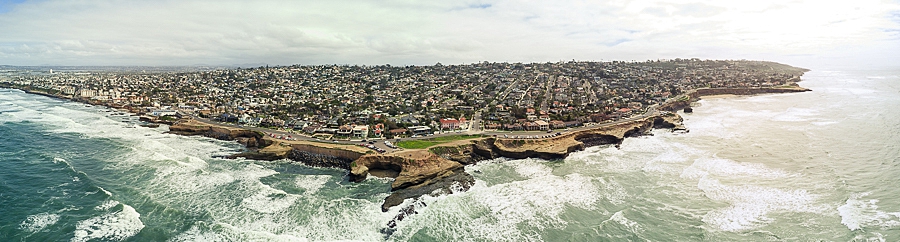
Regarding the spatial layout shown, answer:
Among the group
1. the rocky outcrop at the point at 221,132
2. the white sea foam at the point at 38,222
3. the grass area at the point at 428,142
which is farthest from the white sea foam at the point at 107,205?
the grass area at the point at 428,142

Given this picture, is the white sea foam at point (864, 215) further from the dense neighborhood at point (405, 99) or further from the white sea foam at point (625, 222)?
the dense neighborhood at point (405, 99)

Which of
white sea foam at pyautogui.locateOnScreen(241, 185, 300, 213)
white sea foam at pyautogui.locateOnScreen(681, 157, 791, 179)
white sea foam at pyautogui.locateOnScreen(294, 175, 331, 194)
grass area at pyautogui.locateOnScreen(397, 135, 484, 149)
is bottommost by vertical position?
white sea foam at pyautogui.locateOnScreen(241, 185, 300, 213)

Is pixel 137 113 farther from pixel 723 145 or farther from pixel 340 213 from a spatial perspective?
pixel 723 145

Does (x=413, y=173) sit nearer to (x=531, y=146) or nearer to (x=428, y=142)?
(x=428, y=142)

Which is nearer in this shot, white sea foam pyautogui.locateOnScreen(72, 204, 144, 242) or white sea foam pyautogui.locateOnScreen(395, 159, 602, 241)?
white sea foam pyautogui.locateOnScreen(72, 204, 144, 242)

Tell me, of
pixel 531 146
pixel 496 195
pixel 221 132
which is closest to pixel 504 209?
pixel 496 195

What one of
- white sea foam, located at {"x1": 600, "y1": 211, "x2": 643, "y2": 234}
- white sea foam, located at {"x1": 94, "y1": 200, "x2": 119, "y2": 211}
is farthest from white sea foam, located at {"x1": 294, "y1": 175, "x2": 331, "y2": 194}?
white sea foam, located at {"x1": 600, "y1": 211, "x2": 643, "y2": 234}

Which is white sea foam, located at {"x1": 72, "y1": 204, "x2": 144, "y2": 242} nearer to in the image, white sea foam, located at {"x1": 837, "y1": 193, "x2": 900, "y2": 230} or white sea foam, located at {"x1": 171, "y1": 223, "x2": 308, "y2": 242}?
white sea foam, located at {"x1": 171, "y1": 223, "x2": 308, "y2": 242}
